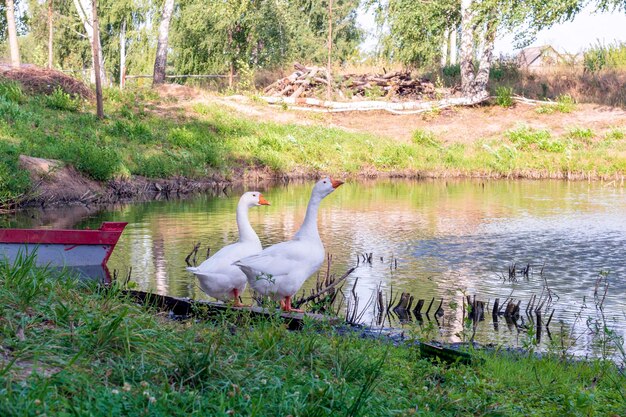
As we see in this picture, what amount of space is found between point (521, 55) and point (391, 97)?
33.5 feet

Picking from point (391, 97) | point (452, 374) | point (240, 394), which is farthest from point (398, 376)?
point (391, 97)

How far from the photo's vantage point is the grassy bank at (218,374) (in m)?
4.93

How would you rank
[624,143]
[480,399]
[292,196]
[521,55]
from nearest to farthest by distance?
1. [480,399]
2. [292,196]
3. [624,143]
4. [521,55]

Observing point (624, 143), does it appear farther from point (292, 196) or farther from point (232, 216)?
point (232, 216)

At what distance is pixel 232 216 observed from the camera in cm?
2295

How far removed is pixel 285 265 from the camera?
9078 mm

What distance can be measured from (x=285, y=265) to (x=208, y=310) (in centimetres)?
106

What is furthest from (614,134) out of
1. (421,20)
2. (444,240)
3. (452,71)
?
(444,240)

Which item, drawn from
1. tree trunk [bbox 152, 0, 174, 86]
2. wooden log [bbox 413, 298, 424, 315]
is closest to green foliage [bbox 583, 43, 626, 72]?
tree trunk [bbox 152, 0, 174, 86]

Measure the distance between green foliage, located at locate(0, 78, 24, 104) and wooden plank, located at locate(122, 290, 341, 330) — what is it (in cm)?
2681

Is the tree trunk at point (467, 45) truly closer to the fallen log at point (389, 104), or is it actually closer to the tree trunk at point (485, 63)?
the tree trunk at point (485, 63)

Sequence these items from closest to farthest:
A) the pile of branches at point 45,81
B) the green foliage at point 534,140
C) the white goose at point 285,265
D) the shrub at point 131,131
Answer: the white goose at point 285,265 < the shrub at point 131,131 < the pile of branches at point 45,81 < the green foliage at point 534,140

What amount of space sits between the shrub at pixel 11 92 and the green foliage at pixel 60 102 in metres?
1.06

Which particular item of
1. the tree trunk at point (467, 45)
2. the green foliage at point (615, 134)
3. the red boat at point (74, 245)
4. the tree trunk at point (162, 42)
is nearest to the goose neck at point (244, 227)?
the red boat at point (74, 245)
